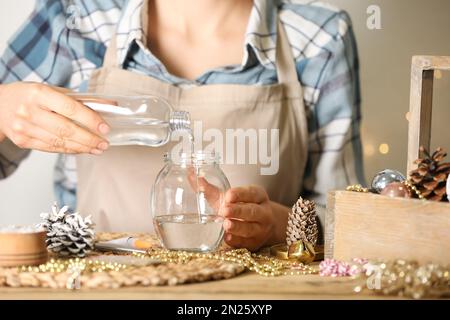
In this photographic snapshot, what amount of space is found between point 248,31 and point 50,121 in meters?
0.58

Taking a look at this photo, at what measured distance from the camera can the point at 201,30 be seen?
1.54m

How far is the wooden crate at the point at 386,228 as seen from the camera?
0.77 metres

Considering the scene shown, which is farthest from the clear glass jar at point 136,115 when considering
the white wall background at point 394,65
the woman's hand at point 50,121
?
the white wall background at point 394,65

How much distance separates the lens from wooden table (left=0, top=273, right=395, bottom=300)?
71 cm

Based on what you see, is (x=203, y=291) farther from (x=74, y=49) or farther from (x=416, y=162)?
(x=74, y=49)

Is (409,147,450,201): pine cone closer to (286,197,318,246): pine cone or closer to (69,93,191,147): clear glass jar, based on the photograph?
(286,197,318,246): pine cone

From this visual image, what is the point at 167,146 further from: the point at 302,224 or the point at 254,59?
the point at 302,224

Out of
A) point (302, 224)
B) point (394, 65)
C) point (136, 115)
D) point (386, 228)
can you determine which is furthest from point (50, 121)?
point (394, 65)

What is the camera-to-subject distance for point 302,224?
0.97 metres

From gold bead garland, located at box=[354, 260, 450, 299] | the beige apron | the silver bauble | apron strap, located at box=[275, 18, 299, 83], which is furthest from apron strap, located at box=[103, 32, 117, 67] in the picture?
gold bead garland, located at box=[354, 260, 450, 299]

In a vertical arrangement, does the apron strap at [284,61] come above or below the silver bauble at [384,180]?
above

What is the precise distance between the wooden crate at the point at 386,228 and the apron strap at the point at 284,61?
1.85ft

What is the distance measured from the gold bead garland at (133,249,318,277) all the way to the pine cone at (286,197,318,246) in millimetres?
46

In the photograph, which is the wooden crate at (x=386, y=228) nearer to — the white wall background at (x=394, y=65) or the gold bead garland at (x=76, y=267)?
the gold bead garland at (x=76, y=267)
